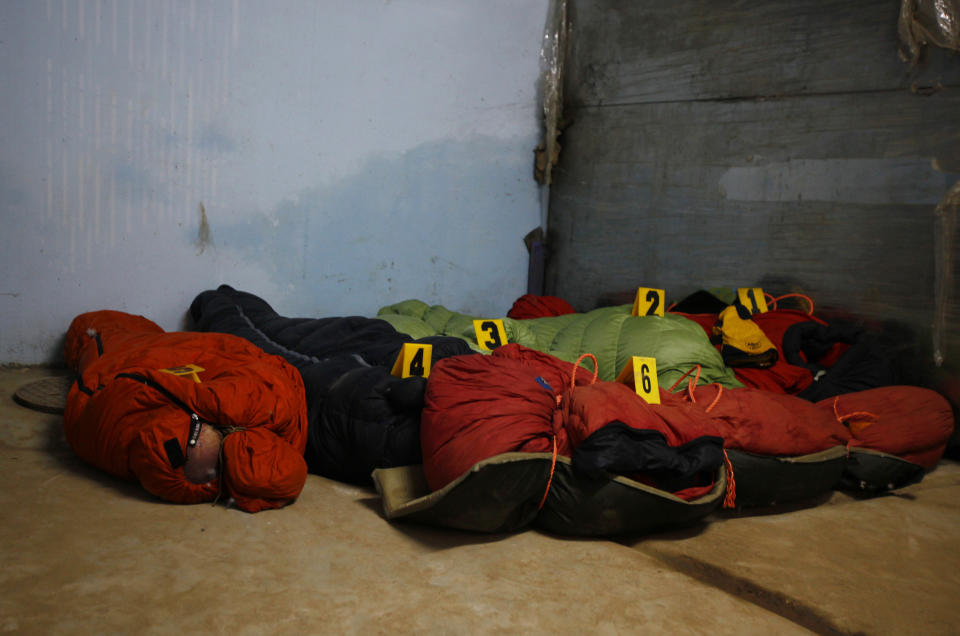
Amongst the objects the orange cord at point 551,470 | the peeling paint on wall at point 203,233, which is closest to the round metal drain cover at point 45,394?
the peeling paint on wall at point 203,233

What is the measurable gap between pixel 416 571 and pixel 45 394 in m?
1.65

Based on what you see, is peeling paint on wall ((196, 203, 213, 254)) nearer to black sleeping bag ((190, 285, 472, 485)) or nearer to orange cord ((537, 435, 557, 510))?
black sleeping bag ((190, 285, 472, 485))

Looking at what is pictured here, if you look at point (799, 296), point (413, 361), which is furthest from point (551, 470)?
point (799, 296)

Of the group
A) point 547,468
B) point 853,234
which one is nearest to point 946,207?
point 853,234

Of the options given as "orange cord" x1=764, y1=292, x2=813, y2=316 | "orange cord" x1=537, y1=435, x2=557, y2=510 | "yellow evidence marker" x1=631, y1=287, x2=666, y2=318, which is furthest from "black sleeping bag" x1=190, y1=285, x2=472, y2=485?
"orange cord" x1=764, y1=292, x2=813, y2=316

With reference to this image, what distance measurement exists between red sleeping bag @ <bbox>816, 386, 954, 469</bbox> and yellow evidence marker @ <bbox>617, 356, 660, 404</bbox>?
637 millimetres

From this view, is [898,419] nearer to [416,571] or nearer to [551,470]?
[551,470]

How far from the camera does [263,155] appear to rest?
302 centimetres

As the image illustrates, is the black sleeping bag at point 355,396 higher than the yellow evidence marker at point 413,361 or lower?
lower

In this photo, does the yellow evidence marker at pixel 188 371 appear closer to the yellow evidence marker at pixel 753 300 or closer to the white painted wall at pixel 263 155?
the white painted wall at pixel 263 155

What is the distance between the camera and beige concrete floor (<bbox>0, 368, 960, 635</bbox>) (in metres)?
1.26

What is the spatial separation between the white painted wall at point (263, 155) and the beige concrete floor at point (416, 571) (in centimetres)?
108

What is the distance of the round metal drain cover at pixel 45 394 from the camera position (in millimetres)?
2292

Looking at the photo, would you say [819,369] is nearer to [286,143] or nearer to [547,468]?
[547,468]
